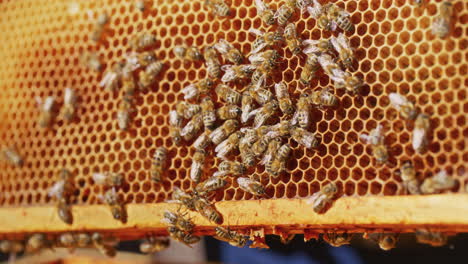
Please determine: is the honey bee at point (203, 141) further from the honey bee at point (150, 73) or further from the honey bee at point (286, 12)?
the honey bee at point (286, 12)

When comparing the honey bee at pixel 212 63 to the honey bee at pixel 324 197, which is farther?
the honey bee at pixel 212 63

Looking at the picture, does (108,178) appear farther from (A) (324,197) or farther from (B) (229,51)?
(A) (324,197)

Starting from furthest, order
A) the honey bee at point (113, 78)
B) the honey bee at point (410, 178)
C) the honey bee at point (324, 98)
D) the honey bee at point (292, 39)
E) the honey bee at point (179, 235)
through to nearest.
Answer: the honey bee at point (113, 78)
the honey bee at point (179, 235)
the honey bee at point (292, 39)
the honey bee at point (324, 98)
the honey bee at point (410, 178)

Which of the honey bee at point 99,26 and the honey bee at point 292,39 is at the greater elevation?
the honey bee at point 99,26

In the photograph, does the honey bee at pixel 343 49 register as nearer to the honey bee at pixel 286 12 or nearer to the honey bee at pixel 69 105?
the honey bee at pixel 286 12

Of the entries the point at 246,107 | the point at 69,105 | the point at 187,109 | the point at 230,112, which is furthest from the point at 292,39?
the point at 69,105

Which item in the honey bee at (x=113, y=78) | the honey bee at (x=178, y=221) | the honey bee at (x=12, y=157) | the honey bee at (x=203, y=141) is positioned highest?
the honey bee at (x=113, y=78)

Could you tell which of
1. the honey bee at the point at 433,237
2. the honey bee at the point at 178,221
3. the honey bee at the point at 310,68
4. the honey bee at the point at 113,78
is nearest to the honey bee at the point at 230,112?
the honey bee at the point at 310,68

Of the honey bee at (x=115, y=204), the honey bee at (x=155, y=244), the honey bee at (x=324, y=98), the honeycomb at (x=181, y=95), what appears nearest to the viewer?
the honeycomb at (x=181, y=95)
